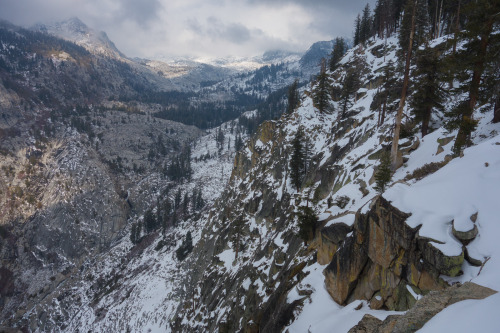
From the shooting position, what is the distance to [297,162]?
36.1 m

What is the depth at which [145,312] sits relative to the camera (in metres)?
49.6

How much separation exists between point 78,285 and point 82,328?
20.3 metres

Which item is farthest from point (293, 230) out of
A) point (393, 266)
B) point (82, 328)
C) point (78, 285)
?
point (78, 285)

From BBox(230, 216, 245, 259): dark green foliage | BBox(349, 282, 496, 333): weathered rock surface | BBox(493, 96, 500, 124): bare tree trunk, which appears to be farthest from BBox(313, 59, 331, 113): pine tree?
BBox(349, 282, 496, 333): weathered rock surface

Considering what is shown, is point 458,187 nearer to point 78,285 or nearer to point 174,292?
point 174,292

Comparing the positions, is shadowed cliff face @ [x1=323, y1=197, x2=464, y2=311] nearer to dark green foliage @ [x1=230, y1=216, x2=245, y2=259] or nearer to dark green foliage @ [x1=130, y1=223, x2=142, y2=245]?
dark green foliage @ [x1=230, y1=216, x2=245, y2=259]

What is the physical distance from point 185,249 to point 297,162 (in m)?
43.4

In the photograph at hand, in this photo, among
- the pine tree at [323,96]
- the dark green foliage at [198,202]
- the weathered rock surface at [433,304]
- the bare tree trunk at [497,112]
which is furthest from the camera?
the dark green foliage at [198,202]

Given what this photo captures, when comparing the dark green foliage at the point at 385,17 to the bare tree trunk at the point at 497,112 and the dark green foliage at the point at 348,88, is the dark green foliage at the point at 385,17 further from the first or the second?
the bare tree trunk at the point at 497,112

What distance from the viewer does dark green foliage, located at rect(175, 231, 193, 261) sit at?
6269cm

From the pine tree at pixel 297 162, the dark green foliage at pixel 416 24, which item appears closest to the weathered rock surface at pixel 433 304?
the dark green foliage at pixel 416 24

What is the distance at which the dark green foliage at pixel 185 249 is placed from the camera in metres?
62.7

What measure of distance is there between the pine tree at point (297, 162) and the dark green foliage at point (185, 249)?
39.9m

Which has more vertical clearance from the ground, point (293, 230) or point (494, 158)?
point (494, 158)
